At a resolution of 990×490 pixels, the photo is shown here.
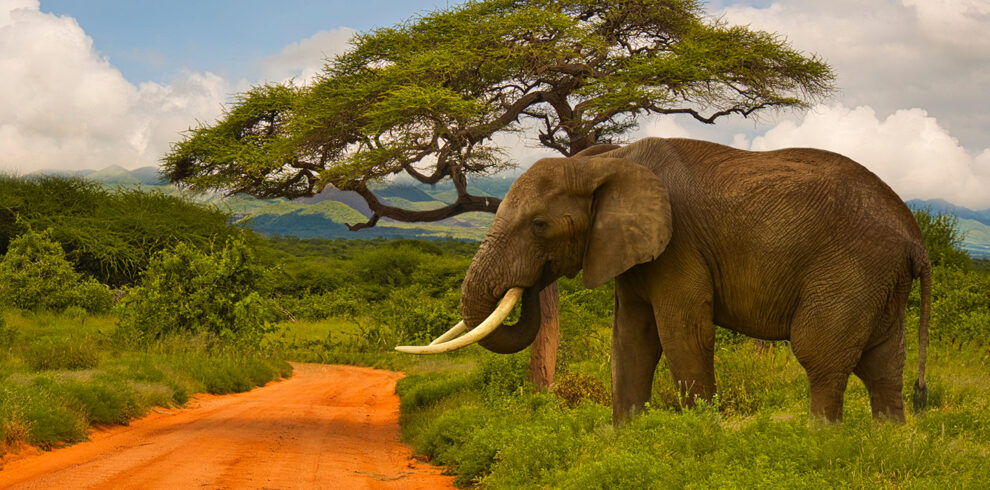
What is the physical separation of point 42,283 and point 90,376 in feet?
47.2

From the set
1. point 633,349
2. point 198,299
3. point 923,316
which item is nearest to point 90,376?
point 198,299

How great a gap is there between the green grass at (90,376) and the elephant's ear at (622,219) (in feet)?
23.7

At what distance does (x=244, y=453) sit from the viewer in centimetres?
967

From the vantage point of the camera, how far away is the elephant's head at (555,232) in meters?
6.38

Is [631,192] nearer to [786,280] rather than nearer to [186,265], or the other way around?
[786,280]

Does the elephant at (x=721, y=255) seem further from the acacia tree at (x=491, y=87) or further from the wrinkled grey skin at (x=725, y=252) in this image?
the acacia tree at (x=491, y=87)

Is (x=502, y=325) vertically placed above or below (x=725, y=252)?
below

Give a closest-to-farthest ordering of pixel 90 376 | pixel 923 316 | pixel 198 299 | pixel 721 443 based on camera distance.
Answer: pixel 721 443 < pixel 923 316 < pixel 90 376 < pixel 198 299

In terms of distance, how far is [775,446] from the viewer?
541 cm

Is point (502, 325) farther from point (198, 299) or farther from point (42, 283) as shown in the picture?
point (42, 283)

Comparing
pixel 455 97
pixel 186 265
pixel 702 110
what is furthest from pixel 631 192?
pixel 186 265

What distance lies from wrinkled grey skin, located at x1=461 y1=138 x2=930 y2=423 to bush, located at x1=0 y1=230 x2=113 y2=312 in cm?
2338

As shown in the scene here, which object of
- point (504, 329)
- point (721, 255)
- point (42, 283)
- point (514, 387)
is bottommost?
point (514, 387)

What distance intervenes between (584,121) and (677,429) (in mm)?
8141
